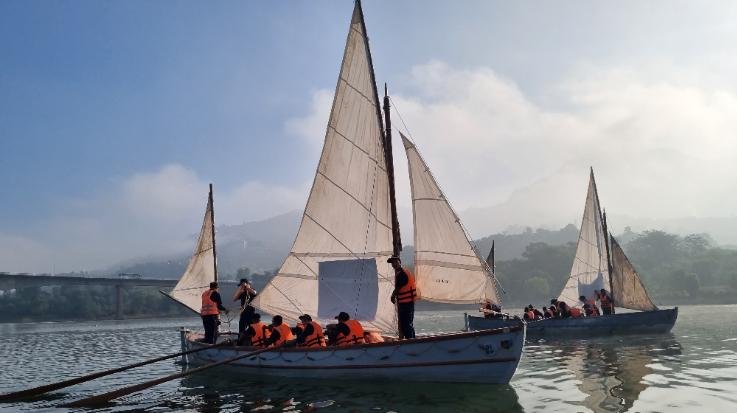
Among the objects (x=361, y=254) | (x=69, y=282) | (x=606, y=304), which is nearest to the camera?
(x=361, y=254)

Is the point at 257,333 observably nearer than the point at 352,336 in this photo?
No

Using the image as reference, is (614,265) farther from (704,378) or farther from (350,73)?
(350,73)

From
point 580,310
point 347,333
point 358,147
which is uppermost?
point 358,147

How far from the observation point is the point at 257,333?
2375cm

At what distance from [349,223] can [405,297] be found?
15.5 ft

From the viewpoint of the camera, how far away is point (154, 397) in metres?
20.8

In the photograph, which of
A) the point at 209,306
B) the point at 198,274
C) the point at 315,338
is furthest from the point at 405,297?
the point at 198,274

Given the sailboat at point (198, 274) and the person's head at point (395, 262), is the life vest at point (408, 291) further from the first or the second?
the sailboat at point (198, 274)

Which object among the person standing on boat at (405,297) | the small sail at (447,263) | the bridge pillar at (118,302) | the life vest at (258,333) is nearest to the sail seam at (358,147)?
the small sail at (447,263)

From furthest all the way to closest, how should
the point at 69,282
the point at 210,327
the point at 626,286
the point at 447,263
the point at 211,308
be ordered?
the point at 69,282 → the point at 626,286 → the point at 210,327 → the point at 211,308 → the point at 447,263

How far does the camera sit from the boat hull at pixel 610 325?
39.4m

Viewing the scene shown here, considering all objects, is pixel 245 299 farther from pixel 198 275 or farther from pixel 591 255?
pixel 591 255

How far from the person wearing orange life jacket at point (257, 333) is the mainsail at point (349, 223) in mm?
946

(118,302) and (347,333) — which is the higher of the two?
(118,302)
